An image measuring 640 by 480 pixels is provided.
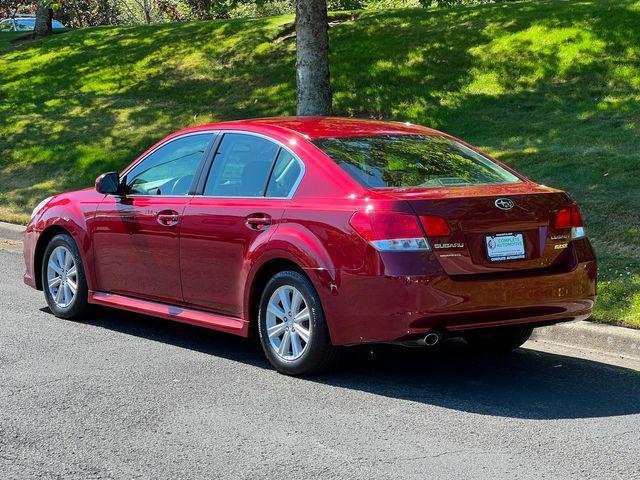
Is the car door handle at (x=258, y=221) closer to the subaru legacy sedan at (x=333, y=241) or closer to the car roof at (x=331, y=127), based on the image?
the subaru legacy sedan at (x=333, y=241)

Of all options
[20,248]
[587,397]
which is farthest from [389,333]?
[20,248]

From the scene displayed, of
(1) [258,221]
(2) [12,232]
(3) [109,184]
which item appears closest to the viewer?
(1) [258,221]

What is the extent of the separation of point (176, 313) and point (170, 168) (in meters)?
1.11

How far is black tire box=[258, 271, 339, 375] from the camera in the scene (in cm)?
648

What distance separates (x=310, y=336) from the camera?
655 centimetres

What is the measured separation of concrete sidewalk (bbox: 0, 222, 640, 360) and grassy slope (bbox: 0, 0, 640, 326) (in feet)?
8.39

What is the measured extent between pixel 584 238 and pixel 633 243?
348 cm

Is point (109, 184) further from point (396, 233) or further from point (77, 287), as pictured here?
point (396, 233)

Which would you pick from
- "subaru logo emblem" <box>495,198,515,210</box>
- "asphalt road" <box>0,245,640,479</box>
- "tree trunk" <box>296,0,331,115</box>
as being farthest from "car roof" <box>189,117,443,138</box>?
"tree trunk" <box>296,0,331,115</box>

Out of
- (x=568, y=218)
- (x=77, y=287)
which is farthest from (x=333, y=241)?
(x=77, y=287)

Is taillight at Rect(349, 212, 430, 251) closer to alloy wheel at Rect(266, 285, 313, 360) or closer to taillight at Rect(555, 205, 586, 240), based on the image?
alloy wheel at Rect(266, 285, 313, 360)

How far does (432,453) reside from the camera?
5.18m

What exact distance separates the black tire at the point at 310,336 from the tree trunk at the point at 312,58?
8387 mm

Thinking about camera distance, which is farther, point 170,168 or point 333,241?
point 170,168
